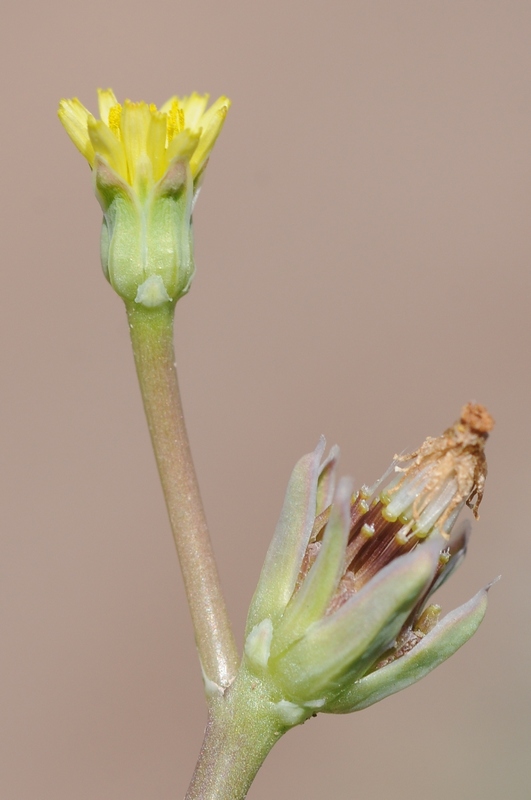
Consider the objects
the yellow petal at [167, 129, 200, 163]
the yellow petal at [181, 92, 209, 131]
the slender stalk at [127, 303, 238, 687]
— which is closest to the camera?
the slender stalk at [127, 303, 238, 687]

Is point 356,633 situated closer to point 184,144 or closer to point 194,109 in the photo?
point 184,144

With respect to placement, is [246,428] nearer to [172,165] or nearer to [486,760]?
[486,760]

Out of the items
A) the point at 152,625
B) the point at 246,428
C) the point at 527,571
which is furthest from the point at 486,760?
the point at 246,428

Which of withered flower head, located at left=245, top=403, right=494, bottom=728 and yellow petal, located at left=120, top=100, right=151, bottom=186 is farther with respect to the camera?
yellow petal, located at left=120, top=100, right=151, bottom=186

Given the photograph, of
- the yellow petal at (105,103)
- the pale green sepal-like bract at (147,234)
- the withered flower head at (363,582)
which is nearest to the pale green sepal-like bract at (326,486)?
the withered flower head at (363,582)

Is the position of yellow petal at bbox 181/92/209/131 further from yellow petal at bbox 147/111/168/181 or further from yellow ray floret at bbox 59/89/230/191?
yellow petal at bbox 147/111/168/181

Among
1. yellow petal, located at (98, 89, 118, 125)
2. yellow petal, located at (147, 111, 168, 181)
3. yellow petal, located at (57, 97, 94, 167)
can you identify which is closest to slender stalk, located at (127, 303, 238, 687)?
yellow petal, located at (147, 111, 168, 181)

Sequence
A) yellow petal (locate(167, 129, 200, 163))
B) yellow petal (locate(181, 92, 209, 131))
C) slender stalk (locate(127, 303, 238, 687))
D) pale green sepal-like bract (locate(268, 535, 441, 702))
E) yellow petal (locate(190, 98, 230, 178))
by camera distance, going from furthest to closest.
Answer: yellow petal (locate(181, 92, 209, 131)) → yellow petal (locate(190, 98, 230, 178)) → yellow petal (locate(167, 129, 200, 163)) → slender stalk (locate(127, 303, 238, 687)) → pale green sepal-like bract (locate(268, 535, 441, 702))
